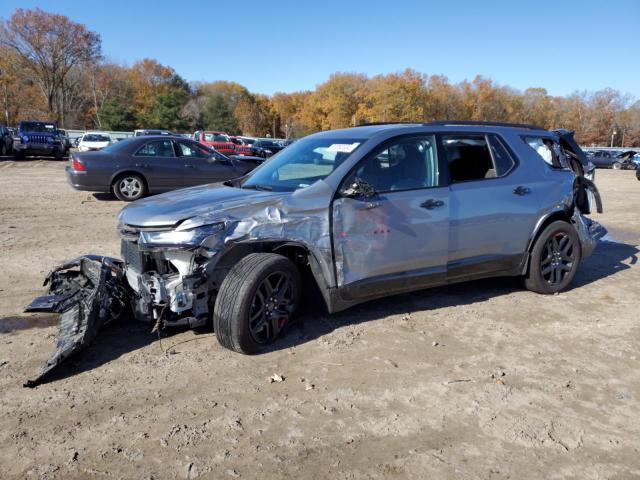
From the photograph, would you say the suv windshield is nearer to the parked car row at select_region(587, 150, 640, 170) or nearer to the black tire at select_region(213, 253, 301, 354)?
the black tire at select_region(213, 253, 301, 354)

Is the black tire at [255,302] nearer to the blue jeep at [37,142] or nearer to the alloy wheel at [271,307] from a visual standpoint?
the alloy wheel at [271,307]

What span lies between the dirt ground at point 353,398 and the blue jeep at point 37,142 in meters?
24.5

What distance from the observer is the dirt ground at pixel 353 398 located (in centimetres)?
277

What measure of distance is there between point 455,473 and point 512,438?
53cm

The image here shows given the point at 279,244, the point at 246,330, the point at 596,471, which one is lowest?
the point at 596,471

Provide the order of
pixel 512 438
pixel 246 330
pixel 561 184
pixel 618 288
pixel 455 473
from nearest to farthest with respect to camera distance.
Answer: pixel 455 473, pixel 512 438, pixel 246 330, pixel 561 184, pixel 618 288

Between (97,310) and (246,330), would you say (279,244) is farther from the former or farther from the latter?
(97,310)

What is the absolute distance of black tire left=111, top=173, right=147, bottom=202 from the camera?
37.9ft

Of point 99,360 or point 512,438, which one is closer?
point 512,438

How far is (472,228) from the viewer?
491cm

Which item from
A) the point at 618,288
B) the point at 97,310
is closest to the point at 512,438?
the point at 97,310

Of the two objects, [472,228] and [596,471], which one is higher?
[472,228]

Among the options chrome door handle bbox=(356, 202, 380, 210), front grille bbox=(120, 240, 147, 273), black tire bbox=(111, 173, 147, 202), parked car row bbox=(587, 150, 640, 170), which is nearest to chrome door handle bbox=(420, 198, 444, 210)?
chrome door handle bbox=(356, 202, 380, 210)

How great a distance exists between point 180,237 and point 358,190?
4.69 ft
